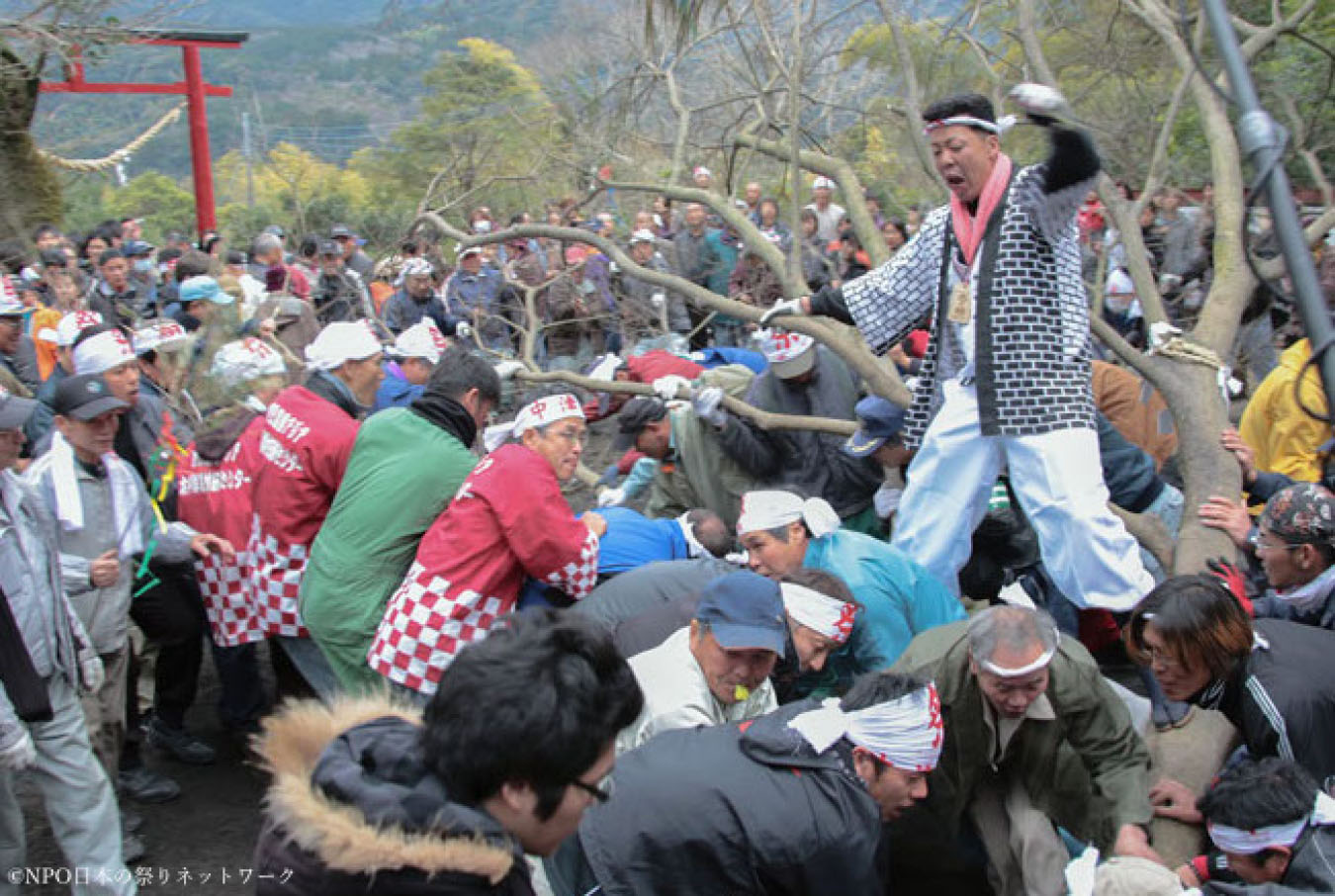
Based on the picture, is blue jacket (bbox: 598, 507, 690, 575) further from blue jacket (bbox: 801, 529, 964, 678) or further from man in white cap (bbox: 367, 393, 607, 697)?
blue jacket (bbox: 801, 529, 964, 678)

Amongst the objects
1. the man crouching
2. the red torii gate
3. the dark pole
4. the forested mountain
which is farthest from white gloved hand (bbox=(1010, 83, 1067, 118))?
the forested mountain

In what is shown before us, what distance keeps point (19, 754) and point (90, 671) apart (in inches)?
18.4

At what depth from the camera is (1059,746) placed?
11.6 ft

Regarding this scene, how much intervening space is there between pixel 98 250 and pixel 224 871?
7.78 metres

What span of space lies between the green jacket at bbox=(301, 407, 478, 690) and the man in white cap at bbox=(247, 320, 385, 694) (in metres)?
0.32

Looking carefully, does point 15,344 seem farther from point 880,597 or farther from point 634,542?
point 880,597

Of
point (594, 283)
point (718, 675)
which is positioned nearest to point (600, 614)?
point (718, 675)

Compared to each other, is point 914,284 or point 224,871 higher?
point 914,284

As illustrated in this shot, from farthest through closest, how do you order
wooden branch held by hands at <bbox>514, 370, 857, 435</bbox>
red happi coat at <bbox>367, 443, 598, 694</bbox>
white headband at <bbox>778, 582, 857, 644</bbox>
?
wooden branch held by hands at <bbox>514, 370, 857, 435</bbox>, red happi coat at <bbox>367, 443, 598, 694</bbox>, white headband at <bbox>778, 582, 857, 644</bbox>

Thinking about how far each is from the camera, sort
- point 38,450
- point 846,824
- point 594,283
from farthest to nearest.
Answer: point 594,283, point 38,450, point 846,824

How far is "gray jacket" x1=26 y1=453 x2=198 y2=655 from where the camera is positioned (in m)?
3.81

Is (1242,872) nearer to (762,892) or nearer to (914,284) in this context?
(762,892)

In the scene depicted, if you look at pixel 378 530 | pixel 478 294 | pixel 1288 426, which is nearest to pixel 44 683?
pixel 378 530

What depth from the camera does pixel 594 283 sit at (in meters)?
9.35
